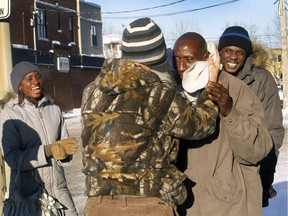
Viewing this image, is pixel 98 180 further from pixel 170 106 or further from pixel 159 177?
pixel 170 106

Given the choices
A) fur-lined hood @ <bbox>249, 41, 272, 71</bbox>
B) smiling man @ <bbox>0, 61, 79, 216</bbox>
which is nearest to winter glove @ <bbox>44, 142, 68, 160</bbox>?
smiling man @ <bbox>0, 61, 79, 216</bbox>

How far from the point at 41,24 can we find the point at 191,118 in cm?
3309

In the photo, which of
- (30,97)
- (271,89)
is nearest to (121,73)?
(271,89)

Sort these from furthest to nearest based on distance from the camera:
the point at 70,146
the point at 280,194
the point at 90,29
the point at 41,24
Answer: the point at 90,29 → the point at 41,24 → the point at 280,194 → the point at 70,146

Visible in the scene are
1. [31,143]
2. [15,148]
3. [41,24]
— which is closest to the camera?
[15,148]

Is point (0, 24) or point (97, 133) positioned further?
point (0, 24)

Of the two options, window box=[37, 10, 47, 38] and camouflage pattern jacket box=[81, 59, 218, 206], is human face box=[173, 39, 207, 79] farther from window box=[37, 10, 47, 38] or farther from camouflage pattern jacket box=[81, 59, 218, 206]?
window box=[37, 10, 47, 38]

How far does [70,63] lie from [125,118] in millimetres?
34109

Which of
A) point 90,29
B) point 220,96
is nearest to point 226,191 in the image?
point 220,96

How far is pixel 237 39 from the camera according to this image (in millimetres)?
3893

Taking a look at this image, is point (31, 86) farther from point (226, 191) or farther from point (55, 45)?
point (55, 45)

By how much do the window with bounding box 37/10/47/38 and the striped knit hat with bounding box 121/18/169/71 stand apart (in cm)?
3187

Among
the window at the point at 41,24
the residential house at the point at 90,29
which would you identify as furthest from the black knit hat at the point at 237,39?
the residential house at the point at 90,29

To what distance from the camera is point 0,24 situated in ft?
15.1
